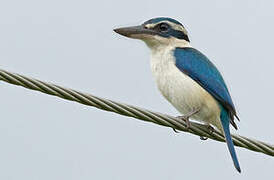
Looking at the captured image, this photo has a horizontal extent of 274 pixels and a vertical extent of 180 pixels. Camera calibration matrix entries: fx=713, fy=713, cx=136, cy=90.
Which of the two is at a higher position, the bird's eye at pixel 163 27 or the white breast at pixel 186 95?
the bird's eye at pixel 163 27

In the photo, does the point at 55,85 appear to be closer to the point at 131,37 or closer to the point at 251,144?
the point at 251,144

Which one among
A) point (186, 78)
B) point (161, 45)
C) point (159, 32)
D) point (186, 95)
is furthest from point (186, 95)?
point (159, 32)

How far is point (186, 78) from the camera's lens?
661 cm

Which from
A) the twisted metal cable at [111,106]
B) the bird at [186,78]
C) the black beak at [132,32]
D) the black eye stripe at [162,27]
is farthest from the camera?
the black eye stripe at [162,27]

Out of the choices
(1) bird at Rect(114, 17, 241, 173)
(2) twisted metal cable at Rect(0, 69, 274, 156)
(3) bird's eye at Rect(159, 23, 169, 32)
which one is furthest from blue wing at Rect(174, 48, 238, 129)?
(2) twisted metal cable at Rect(0, 69, 274, 156)

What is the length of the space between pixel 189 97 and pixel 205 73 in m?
0.45

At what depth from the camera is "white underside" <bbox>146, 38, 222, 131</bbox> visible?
6.46 meters

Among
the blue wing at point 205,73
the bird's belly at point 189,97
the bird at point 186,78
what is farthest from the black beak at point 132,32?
the bird's belly at point 189,97

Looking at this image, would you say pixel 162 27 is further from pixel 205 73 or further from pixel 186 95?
pixel 186 95

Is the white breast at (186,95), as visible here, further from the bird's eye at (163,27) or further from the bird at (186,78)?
the bird's eye at (163,27)

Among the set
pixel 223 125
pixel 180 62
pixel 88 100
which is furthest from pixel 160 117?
pixel 180 62

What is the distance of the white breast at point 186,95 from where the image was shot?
21.2ft

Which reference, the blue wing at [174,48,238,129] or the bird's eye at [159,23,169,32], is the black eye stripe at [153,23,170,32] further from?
the blue wing at [174,48,238,129]

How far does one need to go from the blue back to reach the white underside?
0.19 ft
